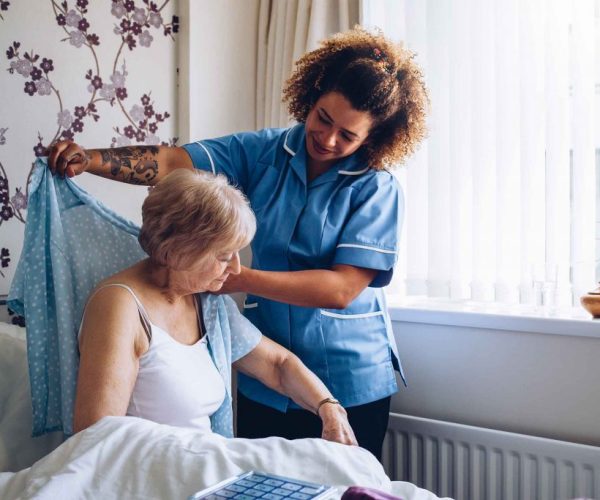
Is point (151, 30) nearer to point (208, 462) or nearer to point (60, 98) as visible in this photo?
point (60, 98)

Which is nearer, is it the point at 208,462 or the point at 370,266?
the point at 208,462

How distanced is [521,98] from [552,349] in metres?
0.77

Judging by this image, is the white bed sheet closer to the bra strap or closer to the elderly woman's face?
the bra strap

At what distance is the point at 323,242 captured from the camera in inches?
74.9

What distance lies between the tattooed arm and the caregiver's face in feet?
1.15

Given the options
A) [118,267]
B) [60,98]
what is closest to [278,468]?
[118,267]

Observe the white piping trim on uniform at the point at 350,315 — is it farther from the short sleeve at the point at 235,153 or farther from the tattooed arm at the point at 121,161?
the tattooed arm at the point at 121,161

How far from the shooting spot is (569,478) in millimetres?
2025

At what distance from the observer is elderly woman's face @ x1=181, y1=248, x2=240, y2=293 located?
1550 millimetres

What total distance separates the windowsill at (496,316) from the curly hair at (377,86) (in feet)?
1.86

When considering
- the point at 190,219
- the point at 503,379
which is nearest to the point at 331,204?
the point at 190,219

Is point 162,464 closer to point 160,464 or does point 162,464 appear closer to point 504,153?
point 160,464

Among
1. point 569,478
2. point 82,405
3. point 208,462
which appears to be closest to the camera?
point 208,462

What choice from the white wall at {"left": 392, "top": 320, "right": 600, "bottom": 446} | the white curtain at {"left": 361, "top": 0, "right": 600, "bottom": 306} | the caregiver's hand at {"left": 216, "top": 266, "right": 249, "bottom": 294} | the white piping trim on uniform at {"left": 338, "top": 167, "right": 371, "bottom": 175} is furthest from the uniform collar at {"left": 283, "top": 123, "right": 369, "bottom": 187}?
the white wall at {"left": 392, "top": 320, "right": 600, "bottom": 446}
